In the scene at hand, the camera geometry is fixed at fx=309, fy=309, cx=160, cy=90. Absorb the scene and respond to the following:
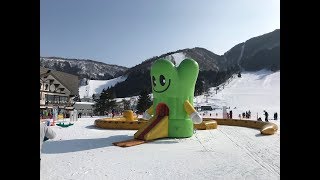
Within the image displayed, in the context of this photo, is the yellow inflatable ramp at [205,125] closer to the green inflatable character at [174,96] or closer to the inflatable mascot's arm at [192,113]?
the green inflatable character at [174,96]

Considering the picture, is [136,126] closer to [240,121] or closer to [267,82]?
[240,121]

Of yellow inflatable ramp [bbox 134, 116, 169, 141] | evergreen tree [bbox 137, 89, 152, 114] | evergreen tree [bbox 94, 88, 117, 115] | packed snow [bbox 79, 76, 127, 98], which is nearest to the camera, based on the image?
yellow inflatable ramp [bbox 134, 116, 169, 141]

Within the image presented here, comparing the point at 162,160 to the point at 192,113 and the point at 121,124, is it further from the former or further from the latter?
the point at 121,124

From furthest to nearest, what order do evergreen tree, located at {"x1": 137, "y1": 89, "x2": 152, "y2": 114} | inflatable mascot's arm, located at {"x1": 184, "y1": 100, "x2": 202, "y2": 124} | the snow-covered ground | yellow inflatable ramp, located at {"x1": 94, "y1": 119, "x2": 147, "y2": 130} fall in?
the snow-covered ground < evergreen tree, located at {"x1": 137, "y1": 89, "x2": 152, "y2": 114} < yellow inflatable ramp, located at {"x1": 94, "y1": 119, "x2": 147, "y2": 130} < inflatable mascot's arm, located at {"x1": 184, "y1": 100, "x2": 202, "y2": 124}

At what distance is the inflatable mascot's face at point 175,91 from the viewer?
1510cm

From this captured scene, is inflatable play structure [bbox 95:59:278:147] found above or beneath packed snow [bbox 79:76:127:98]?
beneath

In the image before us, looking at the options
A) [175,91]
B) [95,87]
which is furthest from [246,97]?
[95,87]

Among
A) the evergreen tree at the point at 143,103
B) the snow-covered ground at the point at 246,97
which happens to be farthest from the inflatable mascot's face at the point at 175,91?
the snow-covered ground at the point at 246,97

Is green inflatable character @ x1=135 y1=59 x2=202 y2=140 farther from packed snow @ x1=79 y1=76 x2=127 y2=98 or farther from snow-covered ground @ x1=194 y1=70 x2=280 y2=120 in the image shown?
packed snow @ x1=79 y1=76 x2=127 y2=98

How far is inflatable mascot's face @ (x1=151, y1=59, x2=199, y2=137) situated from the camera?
49.5 feet

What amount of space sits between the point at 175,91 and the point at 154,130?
7.45 ft

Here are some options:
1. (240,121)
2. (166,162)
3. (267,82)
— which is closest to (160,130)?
(166,162)

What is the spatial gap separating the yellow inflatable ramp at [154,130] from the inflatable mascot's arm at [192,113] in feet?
3.70

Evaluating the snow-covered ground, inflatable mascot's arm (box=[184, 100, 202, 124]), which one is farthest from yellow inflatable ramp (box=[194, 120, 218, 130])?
the snow-covered ground
